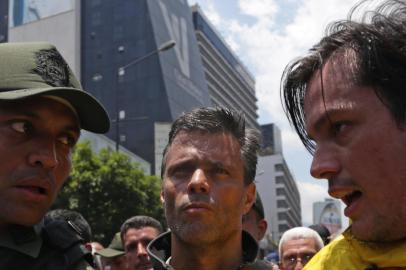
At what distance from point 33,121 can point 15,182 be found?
248 millimetres

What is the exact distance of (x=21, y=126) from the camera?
207 cm

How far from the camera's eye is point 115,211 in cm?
2372

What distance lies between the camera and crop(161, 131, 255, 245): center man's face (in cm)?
256

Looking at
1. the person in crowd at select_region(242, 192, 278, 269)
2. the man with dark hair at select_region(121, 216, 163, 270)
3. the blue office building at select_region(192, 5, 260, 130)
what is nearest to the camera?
the person in crowd at select_region(242, 192, 278, 269)

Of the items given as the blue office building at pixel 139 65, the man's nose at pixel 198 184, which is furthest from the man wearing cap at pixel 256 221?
the blue office building at pixel 139 65

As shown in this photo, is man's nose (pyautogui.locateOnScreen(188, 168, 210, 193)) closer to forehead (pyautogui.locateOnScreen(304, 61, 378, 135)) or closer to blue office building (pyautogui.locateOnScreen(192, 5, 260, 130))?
forehead (pyautogui.locateOnScreen(304, 61, 378, 135))

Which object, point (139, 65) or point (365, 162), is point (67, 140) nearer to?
point (365, 162)

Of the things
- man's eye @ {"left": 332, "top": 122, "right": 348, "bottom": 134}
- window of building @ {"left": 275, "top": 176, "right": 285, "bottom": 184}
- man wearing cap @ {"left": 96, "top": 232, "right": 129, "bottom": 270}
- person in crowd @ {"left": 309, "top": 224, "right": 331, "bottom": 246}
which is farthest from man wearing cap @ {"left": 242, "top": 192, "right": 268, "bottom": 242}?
window of building @ {"left": 275, "top": 176, "right": 285, "bottom": 184}

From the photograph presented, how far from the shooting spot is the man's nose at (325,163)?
1816 mm

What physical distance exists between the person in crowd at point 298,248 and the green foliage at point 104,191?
62.1 ft

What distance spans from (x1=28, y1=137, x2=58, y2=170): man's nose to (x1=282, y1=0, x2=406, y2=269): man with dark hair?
98cm

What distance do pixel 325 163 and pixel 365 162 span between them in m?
0.13

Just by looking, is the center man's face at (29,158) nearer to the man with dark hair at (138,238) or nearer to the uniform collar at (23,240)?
the uniform collar at (23,240)

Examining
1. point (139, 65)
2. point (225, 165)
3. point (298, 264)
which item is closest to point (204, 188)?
point (225, 165)
